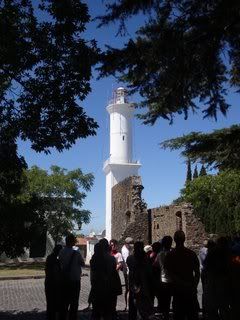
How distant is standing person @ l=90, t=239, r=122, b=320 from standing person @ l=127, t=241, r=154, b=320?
521mm

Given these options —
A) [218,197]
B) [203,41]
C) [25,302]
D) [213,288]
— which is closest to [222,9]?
[203,41]

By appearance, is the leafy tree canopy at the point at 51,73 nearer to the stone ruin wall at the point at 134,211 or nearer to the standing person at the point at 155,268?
the standing person at the point at 155,268

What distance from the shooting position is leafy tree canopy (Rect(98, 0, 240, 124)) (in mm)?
8898

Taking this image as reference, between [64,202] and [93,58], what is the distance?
41692 mm

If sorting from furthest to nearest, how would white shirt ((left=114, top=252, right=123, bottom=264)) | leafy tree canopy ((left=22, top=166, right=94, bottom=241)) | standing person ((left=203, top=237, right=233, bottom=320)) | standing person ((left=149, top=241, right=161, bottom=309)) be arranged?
1. leafy tree canopy ((left=22, top=166, right=94, bottom=241))
2. white shirt ((left=114, top=252, right=123, bottom=264))
3. standing person ((left=149, top=241, right=161, bottom=309))
4. standing person ((left=203, top=237, right=233, bottom=320))

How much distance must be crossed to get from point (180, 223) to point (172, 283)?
23.8 metres

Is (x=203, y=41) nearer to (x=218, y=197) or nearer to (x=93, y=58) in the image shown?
(x=93, y=58)

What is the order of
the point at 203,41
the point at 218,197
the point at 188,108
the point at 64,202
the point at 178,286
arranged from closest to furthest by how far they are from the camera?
the point at 178,286
the point at 203,41
the point at 188,108
the point at 218,197
the point at 64,202

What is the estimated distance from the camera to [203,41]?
916cm

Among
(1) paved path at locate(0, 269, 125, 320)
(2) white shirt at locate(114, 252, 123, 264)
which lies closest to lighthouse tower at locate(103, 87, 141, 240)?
(1) paved path at locate(0, 269, 125, 320)

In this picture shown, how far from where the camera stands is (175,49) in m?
8.89

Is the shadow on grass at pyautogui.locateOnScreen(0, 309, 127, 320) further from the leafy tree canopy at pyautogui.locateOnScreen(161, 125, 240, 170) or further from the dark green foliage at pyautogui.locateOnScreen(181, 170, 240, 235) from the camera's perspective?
the dark green foliage at pyautogui.locateOnScreen(181, 170, 240, 235)

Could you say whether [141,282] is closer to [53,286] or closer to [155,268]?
[155,268]

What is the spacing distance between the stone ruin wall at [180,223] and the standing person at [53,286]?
65.1 ft
